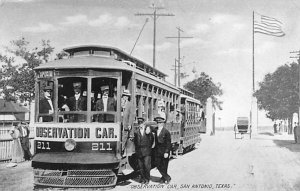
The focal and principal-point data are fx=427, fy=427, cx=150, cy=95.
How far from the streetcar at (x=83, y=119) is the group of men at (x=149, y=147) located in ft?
0.95

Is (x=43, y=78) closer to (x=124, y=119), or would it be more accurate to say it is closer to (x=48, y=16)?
(x=124, y=119)

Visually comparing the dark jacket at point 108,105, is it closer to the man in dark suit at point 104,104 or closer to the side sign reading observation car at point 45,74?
the man in dark suit at point 104,104

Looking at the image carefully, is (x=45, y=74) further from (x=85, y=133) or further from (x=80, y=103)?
(x=85, y=133)

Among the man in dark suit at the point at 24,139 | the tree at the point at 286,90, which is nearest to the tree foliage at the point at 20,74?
the man in dark suit at the point at 24,139

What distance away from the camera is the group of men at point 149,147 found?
9.49m

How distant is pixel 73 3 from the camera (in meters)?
10.9

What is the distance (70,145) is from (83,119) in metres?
0.64

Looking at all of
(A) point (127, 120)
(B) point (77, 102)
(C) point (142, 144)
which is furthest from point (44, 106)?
(C) point (142, 144)

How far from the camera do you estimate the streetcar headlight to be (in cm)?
872

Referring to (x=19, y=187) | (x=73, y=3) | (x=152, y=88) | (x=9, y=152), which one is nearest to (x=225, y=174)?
(x=152, y=88)

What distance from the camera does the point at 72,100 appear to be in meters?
9.22

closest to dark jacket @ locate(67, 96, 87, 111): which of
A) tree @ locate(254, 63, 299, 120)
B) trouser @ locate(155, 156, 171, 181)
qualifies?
trouser @ locate(155, 156, 171, 181)

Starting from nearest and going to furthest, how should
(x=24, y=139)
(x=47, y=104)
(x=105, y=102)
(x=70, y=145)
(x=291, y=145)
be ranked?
(x=70, y=145) < (x=105, y=102) < (x=47, y=104) < (x=24, y=139) < (x=291, y=145)

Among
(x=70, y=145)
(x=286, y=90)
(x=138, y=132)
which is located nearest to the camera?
Result: (x=70, y=145)
